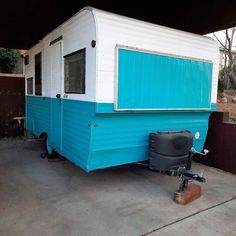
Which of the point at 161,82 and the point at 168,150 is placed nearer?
the point at 168,150

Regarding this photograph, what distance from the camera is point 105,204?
126 inches

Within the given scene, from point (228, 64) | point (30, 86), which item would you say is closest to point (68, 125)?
point (30, 86)

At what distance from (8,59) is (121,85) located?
10578mm

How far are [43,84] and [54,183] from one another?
2.01 m

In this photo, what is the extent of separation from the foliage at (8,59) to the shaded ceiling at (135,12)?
5.83 metres

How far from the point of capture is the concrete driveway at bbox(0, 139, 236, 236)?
2.66 m

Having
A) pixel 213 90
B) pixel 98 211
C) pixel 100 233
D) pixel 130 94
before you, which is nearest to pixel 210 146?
pixel 213 90

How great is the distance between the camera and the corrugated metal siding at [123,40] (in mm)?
2992

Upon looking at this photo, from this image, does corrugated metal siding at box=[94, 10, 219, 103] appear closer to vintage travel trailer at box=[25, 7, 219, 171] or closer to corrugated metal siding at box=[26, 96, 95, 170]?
vintage travel trailer at box=[25, 7, 219, 171]

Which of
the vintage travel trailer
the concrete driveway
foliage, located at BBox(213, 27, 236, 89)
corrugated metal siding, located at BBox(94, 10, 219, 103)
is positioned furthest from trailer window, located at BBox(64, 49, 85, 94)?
foliage, located at BBox(213, 27, 236, 89)

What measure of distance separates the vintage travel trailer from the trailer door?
2cm

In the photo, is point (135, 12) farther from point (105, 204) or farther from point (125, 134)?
point (105, 204)

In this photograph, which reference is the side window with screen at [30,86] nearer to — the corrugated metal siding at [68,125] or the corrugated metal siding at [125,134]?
the corrugated metal siding at [68,125]

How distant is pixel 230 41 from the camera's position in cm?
1652
